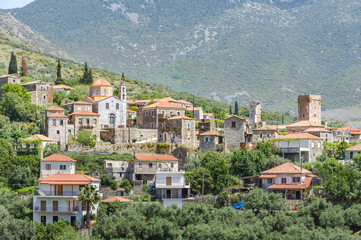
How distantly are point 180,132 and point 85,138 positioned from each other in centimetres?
1283

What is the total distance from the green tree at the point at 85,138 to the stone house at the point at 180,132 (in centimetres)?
1020

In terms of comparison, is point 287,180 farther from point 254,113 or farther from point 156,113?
point 254,113

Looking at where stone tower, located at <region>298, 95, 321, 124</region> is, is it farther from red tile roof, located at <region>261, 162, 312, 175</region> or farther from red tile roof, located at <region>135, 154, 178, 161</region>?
red tile roof, located at <region>135, 154, 178, 161</region>

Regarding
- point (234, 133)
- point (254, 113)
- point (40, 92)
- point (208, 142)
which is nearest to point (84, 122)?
point (40, 92)

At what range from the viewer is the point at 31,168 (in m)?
81.4

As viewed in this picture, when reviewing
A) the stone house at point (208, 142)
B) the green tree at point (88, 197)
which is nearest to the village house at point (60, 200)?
the green tree at point (88, 197)

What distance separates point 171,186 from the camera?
78000 mm

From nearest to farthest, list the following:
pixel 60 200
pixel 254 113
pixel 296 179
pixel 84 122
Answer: pixel 60 200 → pixel 296 179 → pixel 84 122 → pixel 254 113

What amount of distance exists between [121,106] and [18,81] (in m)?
20.3

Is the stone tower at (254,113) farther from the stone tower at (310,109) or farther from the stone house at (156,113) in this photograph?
the stone house at (156,113)

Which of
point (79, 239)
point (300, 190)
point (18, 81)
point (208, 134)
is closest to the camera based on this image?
point (79, 239)

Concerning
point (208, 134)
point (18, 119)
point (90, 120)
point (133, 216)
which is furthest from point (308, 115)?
point (133, 216)

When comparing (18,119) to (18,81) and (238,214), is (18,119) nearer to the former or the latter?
(18,81)

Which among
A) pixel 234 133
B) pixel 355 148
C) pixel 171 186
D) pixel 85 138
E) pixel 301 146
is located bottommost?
pixel 171 186
